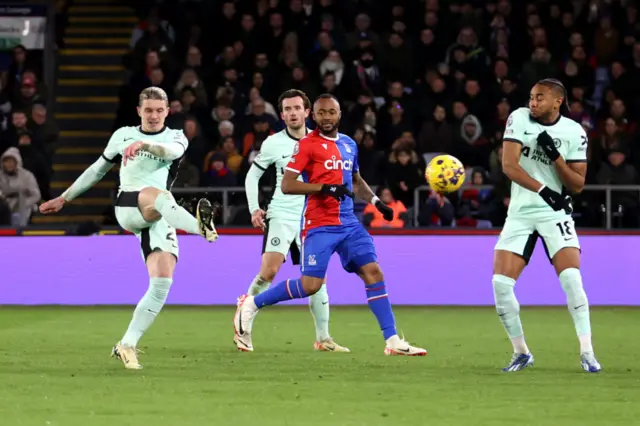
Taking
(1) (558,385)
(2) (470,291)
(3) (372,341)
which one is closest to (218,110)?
(2) (470,291)

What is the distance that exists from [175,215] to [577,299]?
9.32 feet

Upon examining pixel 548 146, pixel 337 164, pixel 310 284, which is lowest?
pixel 310 284

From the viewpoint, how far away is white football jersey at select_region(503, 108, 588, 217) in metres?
9.87

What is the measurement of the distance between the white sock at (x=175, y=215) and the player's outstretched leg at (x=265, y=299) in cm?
111

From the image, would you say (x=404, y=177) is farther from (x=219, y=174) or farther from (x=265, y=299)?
(x=265, y=299)

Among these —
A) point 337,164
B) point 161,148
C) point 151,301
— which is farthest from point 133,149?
point 337,164

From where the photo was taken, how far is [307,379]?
9.62m

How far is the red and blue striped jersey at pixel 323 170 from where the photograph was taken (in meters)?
10.8

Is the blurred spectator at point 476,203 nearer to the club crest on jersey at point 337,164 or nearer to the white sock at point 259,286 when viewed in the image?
the white sock at point 259,286

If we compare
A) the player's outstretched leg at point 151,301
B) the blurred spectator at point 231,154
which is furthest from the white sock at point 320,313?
the blurred spectator at point 231,154

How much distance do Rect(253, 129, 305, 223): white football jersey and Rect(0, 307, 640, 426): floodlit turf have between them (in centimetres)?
114

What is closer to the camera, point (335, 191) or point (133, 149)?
point (133, 149)

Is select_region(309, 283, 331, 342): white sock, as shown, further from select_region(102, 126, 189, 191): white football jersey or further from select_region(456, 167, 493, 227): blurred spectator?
select_region(456, 167, 493, 227): blurred spectator

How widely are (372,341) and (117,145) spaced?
328cm
